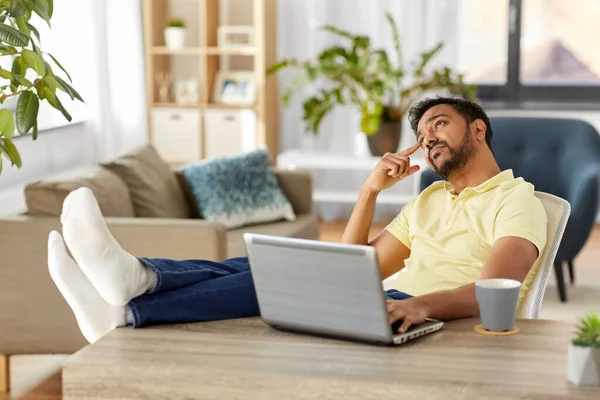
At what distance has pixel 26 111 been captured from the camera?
2.65 m

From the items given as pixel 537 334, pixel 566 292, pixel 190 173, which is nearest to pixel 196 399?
pixel 537 334

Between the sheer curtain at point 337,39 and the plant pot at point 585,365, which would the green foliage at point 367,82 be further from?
the plant pot at point 585,365

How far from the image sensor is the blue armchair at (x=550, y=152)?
4.67 meters

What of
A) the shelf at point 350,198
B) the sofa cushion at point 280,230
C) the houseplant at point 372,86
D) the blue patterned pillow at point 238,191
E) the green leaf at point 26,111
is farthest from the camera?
the shelf at point 350,198

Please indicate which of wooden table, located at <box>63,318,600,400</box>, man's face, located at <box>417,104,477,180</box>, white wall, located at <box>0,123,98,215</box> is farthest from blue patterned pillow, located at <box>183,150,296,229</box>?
wooden table, located at <box>63,318,600,400</box>

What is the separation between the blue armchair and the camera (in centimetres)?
467

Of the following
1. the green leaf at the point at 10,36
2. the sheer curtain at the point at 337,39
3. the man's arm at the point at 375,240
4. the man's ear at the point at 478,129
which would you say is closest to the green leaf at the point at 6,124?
the green leaf at the point at 10,36

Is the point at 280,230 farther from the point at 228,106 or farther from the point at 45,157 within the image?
the point at 228,106

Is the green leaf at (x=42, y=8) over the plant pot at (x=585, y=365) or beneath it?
over

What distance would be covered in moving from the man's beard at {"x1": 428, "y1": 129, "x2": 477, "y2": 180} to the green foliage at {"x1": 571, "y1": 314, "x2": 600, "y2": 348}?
87 centimetres

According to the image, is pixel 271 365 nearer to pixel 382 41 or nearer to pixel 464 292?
pixel 464 292

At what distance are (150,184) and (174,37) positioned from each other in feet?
7.41

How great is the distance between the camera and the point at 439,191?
2570 mm

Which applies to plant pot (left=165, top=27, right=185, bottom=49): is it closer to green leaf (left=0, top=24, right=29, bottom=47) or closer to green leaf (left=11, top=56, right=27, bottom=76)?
green leaf (left=11, top=56, right=27, bottom=76)
